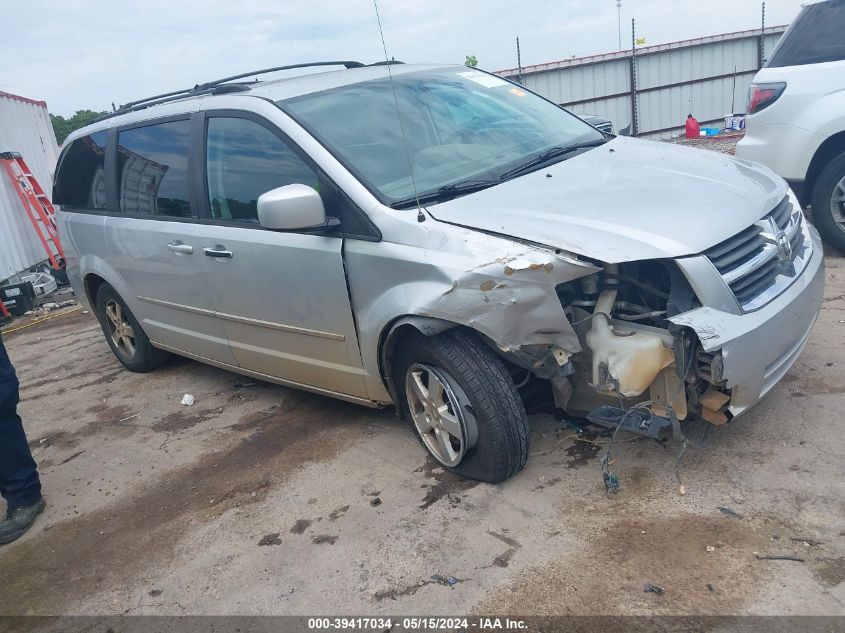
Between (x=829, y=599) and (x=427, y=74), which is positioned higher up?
(x=427, y=74)

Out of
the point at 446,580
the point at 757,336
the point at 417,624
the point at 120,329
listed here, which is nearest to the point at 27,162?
the point at 120,329

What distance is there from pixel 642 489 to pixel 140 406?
3567 mm

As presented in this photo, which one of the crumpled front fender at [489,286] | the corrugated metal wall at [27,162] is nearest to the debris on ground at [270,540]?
the crumpled front fender at [489,286]

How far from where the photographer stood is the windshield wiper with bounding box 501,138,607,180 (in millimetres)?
3486

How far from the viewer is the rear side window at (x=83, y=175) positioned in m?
5.07

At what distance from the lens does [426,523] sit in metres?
3.03

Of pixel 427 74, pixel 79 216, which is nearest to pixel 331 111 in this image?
pixel 427 74

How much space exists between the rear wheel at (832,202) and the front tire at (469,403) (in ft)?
11.7

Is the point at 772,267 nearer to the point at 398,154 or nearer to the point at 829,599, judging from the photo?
the point at 829,599

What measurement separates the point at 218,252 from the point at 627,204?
2.20 m

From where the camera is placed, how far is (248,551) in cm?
310

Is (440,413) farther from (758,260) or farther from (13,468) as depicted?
(13,468)

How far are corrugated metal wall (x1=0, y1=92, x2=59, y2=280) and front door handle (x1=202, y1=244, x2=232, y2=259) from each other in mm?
7384

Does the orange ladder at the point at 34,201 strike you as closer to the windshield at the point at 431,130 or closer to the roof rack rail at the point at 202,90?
the roof rack rail at the point at 202,90
